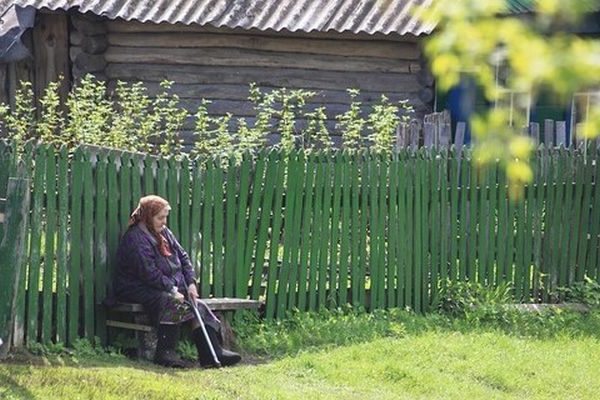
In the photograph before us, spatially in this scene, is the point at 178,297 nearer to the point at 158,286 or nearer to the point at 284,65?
the point at 158,286

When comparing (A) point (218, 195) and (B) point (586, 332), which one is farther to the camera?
(B) point (586, 332)

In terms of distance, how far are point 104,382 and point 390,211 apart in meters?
3.45

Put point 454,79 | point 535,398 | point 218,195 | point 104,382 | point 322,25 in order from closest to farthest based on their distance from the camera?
point 454,79
point 104,382
point 535,398
point 218,195
point 322,25

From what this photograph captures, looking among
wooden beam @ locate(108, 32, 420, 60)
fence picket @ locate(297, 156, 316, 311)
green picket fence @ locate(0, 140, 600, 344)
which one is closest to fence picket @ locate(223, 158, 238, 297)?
green picket fence @ locate(0, 140, 600, 344)

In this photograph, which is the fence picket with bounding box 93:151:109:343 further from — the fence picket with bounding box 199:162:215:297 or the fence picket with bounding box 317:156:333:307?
the fence picket with bounding box 317:156:333:307

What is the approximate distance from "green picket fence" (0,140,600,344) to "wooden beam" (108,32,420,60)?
14.1ft

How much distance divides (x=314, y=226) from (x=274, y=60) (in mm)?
5588

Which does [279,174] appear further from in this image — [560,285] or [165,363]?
[560,285]

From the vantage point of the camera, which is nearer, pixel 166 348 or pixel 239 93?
pixel 166 348

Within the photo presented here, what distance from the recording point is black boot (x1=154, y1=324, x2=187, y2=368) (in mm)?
9055

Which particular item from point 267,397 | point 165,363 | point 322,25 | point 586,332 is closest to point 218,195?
point 165,363

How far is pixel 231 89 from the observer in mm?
15609

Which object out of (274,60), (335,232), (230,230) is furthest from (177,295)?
(274,60)

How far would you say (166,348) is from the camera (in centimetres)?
909
